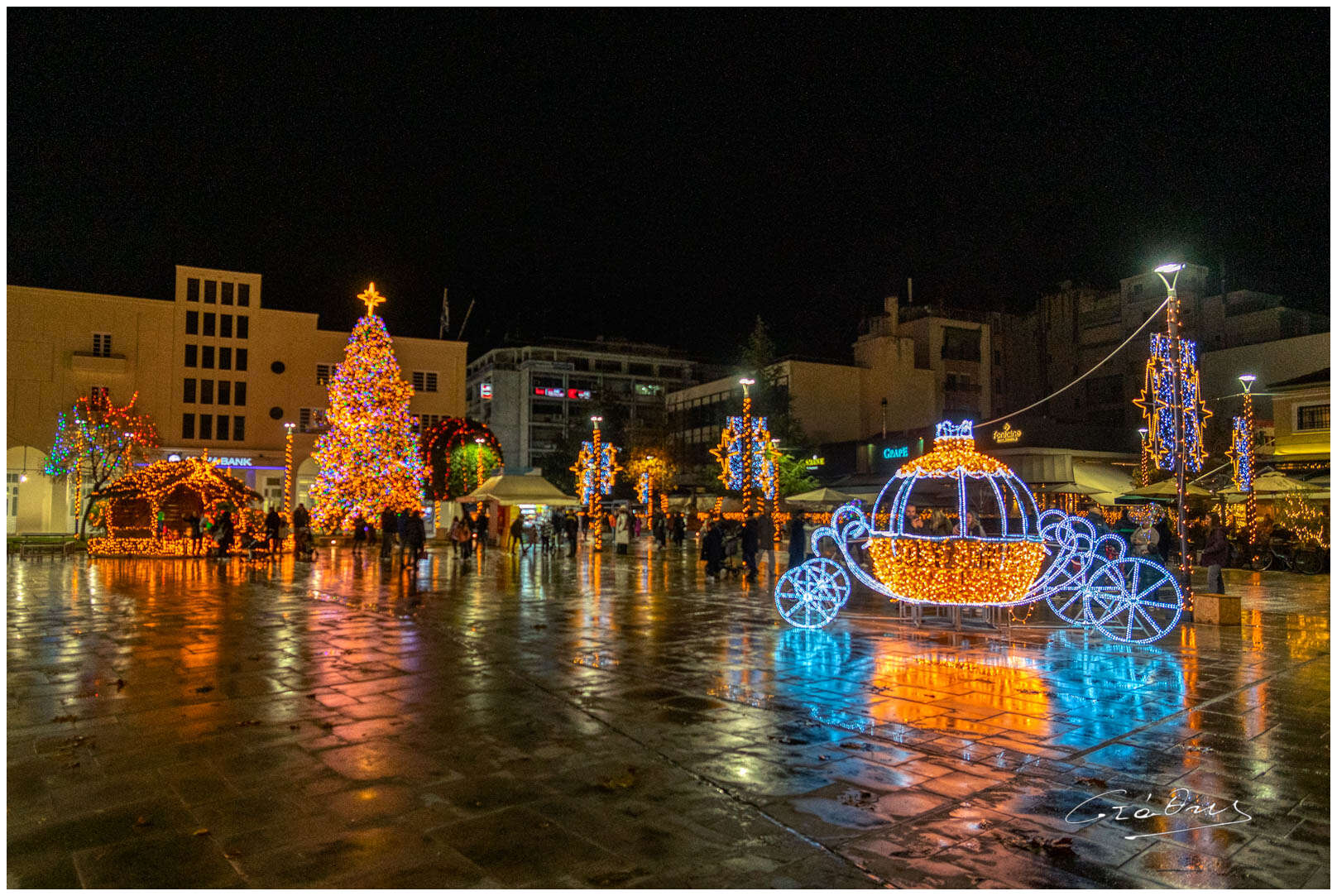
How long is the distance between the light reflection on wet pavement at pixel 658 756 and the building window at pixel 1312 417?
899 inches

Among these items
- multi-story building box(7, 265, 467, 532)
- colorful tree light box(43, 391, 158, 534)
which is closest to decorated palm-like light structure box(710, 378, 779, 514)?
multi-story building box(7, 265, 467, 532)

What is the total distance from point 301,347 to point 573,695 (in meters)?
42.9

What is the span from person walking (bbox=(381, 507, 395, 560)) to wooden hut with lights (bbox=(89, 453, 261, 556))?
204 inches

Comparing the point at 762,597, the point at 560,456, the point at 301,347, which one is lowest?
the point at 762,597

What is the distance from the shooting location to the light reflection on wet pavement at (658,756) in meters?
3.72

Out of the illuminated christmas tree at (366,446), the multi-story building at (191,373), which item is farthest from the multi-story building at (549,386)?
the illuminated christmas tree at (366,446)

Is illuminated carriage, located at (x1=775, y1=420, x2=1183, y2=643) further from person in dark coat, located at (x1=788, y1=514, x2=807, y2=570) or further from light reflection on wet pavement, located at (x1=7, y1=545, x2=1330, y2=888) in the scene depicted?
person in dark coat, located at (x1=788, y1=514, x2=807, y2=570)

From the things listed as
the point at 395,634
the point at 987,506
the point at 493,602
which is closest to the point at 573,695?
the point at 395,634

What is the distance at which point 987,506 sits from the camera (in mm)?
32594

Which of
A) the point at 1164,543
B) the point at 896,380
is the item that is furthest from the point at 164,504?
the point at 896,380

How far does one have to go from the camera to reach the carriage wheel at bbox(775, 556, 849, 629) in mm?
11070

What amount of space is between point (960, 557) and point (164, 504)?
81.0 ft

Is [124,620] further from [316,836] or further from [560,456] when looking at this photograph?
[560,456]

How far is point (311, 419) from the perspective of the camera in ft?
145
